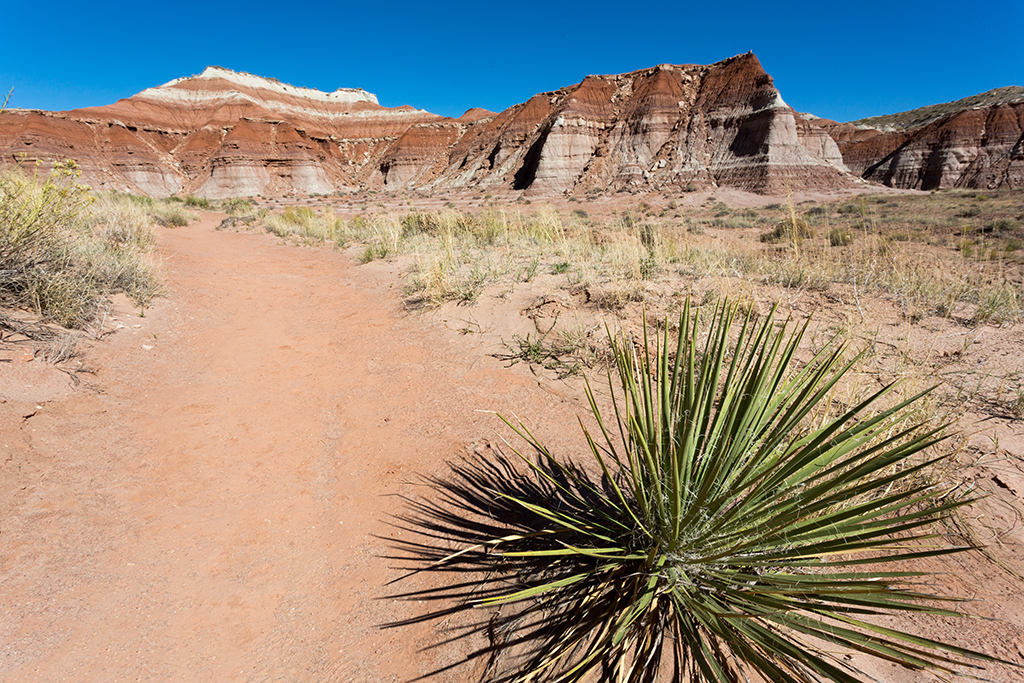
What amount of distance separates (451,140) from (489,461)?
4999 cm

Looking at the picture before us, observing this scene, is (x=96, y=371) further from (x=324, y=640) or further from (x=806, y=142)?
(x=806, y=142)

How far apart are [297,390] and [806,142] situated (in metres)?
38.0

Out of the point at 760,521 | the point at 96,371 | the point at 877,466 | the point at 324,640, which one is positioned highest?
the point at 877,466

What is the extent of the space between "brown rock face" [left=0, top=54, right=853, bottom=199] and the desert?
83.3 feet

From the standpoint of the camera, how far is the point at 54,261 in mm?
4273

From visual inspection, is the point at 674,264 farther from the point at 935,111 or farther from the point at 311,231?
the point at 935,111

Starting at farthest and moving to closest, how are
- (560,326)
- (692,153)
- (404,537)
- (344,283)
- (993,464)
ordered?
1. (692,153)
2. (344,283)
3. (560,326)
4. (993,464)
5. (404,537)

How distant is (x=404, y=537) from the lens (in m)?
2.32

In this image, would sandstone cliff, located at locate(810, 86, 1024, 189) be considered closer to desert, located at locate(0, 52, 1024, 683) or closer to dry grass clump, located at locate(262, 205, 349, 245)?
dry grass clump, located at locate(262, 205, 349, 245)

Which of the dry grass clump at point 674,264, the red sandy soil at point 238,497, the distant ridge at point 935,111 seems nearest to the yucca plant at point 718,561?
the red sandy soil at point 238,497

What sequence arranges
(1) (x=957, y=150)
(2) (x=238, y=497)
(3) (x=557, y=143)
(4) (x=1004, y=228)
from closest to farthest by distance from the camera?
(2) (x=238, y=497)
(4) (x=1004, y=228)
(3) (x=557, y=143)
(1) (x=957, y=150)

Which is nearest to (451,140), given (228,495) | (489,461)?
(489,461)

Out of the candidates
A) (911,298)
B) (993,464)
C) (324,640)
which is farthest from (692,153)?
(324,640)

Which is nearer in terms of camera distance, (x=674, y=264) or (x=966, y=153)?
(x=674, y=264)
